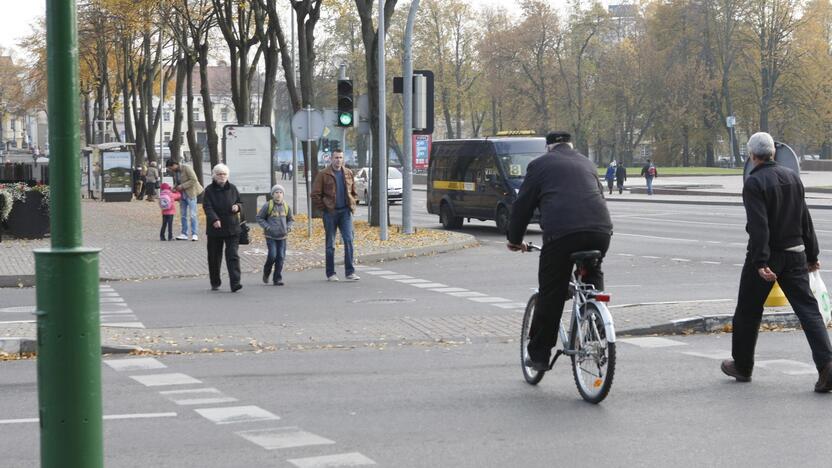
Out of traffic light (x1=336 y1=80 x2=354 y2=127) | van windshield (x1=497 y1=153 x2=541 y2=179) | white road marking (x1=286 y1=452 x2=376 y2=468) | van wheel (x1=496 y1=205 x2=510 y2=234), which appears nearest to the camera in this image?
white road marking (x1=286 y1=452 x2=376 y2=468)

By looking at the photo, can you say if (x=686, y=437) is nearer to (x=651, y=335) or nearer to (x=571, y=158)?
(x=571, y=158)

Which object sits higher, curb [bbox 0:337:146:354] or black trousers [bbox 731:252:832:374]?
black trousers [bbox 731:252:832:374]

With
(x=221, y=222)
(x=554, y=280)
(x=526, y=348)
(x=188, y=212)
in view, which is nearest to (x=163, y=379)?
(x=526, y=348)

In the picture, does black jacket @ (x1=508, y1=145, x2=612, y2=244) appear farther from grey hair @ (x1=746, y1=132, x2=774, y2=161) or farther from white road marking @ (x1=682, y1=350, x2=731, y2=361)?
white road marking @ (x1=682, y1=350, x2=731, y2=361)

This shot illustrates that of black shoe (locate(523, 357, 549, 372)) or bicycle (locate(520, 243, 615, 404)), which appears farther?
black shoe (locate(523, 357, 549, 372))

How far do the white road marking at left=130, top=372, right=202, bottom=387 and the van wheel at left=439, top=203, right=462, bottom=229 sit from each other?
72.3 feet

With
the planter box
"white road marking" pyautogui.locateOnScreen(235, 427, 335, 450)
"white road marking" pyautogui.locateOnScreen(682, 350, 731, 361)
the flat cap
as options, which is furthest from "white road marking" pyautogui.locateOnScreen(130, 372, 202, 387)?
the planter box

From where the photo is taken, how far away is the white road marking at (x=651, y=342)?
34.2 ft

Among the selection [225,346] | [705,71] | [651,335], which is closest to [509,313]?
[651,335]

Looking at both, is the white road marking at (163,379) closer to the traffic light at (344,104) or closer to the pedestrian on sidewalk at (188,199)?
the traffic light at (344,104)

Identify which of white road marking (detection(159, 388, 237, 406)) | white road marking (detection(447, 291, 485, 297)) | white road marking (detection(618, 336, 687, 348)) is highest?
white road marking (detection(159, 388, 237, 406))

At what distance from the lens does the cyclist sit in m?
7.76

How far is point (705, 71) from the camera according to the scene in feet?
257

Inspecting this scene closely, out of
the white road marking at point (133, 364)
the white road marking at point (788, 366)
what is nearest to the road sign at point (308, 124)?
the white road marking at point (133, 364)
